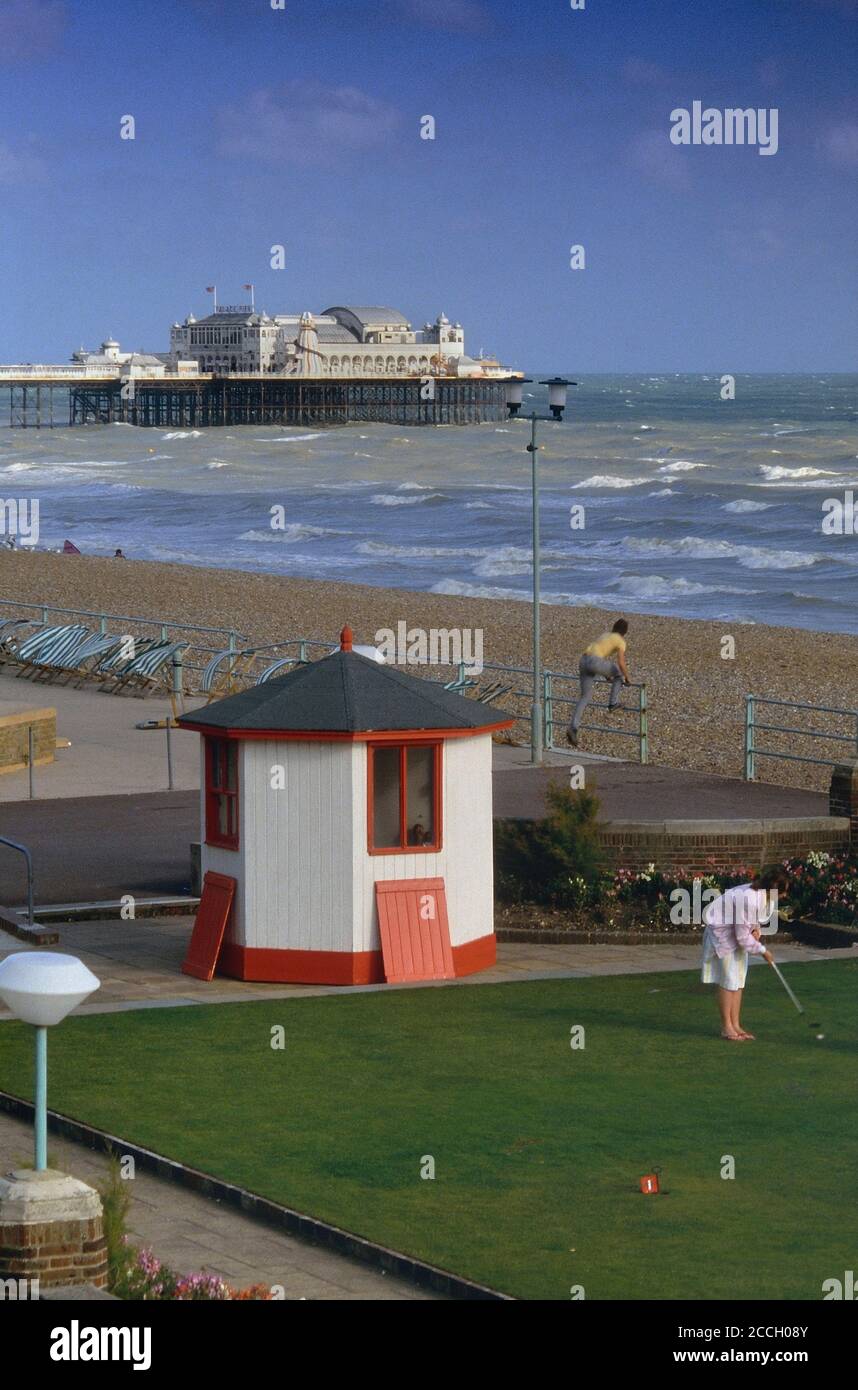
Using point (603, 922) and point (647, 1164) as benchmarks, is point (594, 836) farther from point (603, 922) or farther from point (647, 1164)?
point (647, 1164)

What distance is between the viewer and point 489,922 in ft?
56.3

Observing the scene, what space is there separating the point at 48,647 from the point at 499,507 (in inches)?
2231

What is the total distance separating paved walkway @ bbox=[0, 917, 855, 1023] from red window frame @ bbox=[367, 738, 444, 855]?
1.00 meters

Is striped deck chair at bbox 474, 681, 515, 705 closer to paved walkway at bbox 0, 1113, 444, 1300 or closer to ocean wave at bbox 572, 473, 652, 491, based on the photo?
paved walkway at bbox 0, 1113, 444, 1300

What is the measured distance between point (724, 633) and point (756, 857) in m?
28.5

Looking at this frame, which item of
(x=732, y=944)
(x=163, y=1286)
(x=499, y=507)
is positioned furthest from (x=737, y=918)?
(x=499, y=507)

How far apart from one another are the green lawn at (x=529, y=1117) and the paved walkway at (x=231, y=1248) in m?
0.23

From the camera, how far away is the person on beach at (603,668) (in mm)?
26922

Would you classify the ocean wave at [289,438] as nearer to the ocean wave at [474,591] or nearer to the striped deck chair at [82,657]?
the ocean wave at [474,591]

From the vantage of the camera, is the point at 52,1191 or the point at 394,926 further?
the point at 394,926

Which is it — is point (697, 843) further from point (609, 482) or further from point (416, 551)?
point (609, 482)

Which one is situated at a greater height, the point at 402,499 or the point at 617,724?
the point at 402,499

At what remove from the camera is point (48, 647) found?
33.6 m

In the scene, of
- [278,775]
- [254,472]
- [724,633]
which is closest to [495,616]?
[724,633]
